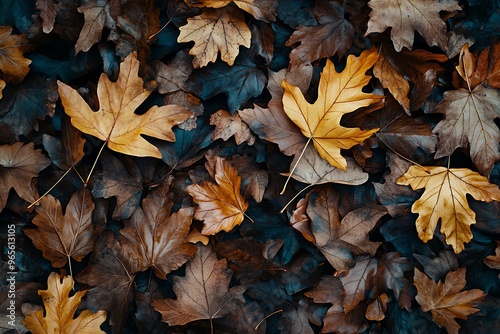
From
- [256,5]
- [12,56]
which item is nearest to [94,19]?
[12,56]

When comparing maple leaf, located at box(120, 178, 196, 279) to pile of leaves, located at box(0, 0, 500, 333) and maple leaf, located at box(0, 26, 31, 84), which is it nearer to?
pile of leaves, located at box(0, 0, 500, 333)

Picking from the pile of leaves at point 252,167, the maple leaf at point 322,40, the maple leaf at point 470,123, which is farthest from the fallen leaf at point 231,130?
the maple leaf at point 470,123

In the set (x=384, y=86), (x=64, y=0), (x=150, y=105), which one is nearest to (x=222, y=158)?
(x=150, y=105)

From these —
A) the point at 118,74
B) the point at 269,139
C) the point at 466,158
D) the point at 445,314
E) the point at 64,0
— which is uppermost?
the point at 64,0

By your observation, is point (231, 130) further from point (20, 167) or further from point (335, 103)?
point (20, 167)

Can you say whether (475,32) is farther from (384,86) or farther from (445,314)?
(445,314)
